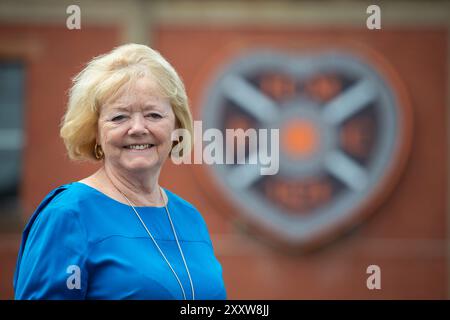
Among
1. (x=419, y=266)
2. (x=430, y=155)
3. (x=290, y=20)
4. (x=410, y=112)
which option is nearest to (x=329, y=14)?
(x=290, y=20)

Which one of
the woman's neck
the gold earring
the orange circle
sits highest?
the orange circle

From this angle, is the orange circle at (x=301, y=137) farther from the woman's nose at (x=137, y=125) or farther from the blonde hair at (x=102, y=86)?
the woman's nose at (x=137, y=125)

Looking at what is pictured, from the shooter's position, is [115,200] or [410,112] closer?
[115,200]

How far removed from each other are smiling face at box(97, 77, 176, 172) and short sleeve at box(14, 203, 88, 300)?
25 cm

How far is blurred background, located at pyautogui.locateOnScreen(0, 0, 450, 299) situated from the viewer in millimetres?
6547

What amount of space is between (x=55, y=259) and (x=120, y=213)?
27cm

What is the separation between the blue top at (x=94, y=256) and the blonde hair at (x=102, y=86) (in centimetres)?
17

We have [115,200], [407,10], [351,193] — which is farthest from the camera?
[407,10]

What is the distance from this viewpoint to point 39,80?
7.03 metres

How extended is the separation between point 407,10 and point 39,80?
12.8ft

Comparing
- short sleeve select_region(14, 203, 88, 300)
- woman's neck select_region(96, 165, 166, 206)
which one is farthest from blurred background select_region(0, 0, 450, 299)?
short sleeve select_region(14, 203, 88, 300)

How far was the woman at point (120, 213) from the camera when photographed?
5.22 ft

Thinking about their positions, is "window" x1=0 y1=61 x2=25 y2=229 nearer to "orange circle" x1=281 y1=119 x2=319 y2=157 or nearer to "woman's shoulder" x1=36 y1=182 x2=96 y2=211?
"orange circle" x1=281 y1=119 x2=319 y2=157

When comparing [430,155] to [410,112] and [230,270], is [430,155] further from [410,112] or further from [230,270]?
[230,270]
